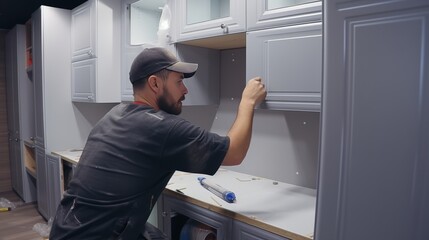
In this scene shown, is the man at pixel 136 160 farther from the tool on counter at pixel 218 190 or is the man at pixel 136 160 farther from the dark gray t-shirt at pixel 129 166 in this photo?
the tool on counter at pixel 218 190

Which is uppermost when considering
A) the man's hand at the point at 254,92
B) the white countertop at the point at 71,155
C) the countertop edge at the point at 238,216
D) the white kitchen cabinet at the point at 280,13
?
the white kitchen cabinet at the point at 280,13

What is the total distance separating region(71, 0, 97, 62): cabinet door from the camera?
8.52ft

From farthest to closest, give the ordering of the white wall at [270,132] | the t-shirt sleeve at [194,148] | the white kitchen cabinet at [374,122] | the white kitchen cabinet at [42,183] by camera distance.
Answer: the white kitchen cabinet at [42,183], the white wall at [270,132], the t-shirt sleeve at [194,148], the white kitchen cabinet at [374,122]

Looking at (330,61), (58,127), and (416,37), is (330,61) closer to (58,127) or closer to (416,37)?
(416,37)

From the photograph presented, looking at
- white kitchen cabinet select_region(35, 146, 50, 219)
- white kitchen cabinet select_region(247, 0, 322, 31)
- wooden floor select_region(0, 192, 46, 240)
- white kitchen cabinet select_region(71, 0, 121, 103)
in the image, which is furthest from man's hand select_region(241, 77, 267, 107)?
wooden floor select_region(0, 192, 46, 240)

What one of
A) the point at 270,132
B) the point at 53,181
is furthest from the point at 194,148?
the point at 53,181

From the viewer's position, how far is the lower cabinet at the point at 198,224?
1.31 m

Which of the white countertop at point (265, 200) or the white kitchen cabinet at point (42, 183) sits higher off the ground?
the white countertop at point (265, 200)

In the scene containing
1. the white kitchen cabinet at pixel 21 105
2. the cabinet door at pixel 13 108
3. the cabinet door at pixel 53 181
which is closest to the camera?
the cabinet door at pixel 53 181

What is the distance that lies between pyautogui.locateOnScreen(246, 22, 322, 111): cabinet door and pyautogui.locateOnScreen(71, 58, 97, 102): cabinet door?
154 centimetres

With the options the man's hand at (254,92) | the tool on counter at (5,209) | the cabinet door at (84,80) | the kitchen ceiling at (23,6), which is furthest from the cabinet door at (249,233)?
the tool on counter at (5,209)

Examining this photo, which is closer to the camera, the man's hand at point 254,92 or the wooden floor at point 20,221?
the man's hand at point 254,92

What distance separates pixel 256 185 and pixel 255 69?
0.65 meters

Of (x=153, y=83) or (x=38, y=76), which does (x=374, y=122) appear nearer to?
(x=153, y=83)
